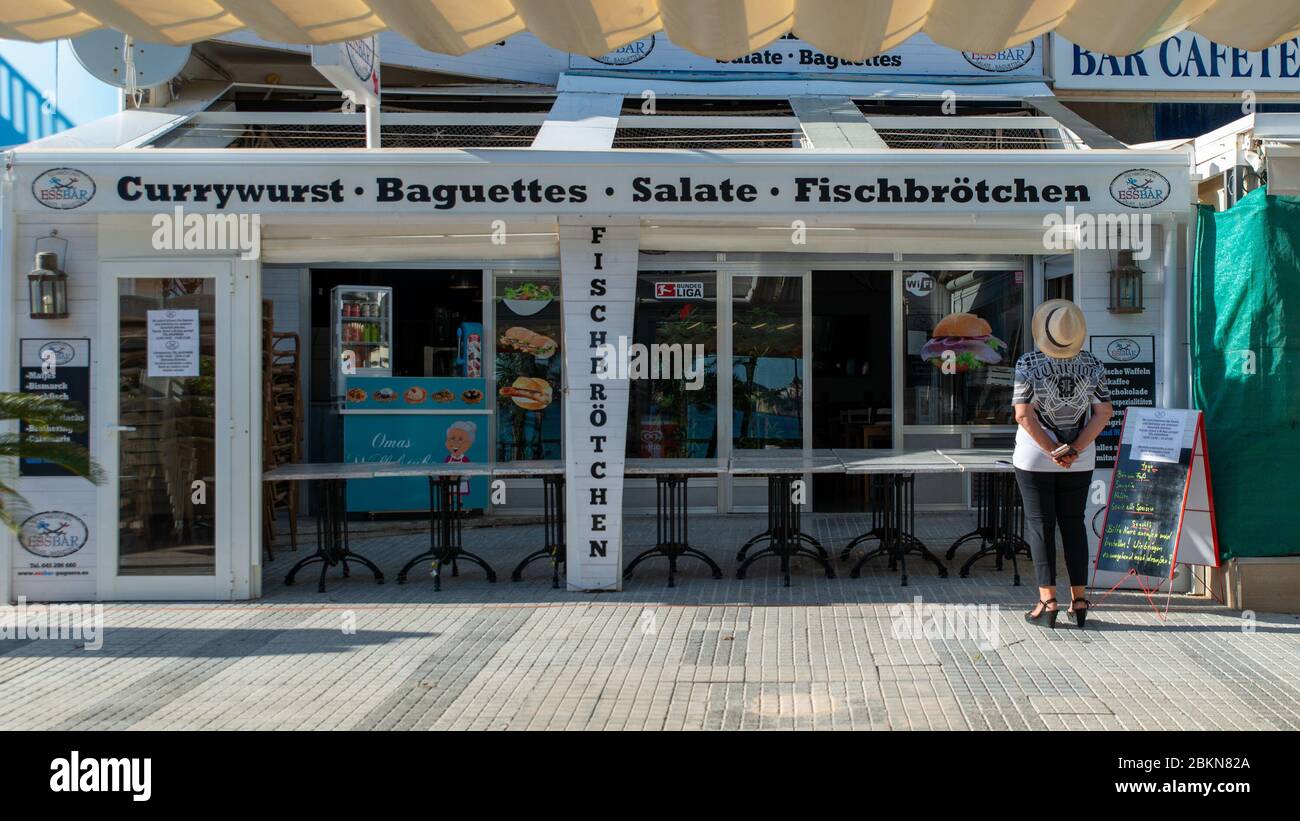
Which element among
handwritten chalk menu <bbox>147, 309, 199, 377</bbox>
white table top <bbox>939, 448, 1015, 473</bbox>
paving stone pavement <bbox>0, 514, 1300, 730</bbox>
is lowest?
paving stone pavement <bbox>0, 514, 1300, 730</bbox>

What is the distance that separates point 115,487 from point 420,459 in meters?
3.88

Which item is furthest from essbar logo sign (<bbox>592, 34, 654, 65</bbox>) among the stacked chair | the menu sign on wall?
the menu sign on wall

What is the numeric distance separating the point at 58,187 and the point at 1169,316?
730 centimetres

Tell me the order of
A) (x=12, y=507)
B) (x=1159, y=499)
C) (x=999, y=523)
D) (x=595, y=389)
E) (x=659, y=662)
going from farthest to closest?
(x=999, y=523) → (x=595, y=389) → (x=12, y=507) → (x=1159, y=499) → (x=659, y=662)

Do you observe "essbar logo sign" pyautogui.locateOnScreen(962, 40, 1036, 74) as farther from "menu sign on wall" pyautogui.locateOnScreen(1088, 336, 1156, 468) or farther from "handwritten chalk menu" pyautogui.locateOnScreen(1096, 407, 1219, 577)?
"handwritten chalk menu" pyautogui.locateOnScreen(1096, 407, 1219, 577)

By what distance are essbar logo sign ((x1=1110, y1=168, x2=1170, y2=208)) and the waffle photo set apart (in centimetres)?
2

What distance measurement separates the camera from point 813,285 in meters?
11.7

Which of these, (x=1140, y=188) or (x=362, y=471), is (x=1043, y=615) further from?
(x=362, y=471)

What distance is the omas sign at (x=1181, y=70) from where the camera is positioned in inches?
452

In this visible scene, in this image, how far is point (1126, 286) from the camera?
749cm

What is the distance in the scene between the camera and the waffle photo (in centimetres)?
445

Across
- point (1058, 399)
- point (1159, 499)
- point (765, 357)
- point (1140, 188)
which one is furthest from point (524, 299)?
point (1159, 499)

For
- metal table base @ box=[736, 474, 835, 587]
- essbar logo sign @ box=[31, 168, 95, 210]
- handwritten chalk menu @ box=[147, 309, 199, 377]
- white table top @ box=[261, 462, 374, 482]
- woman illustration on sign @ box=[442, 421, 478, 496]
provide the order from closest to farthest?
essbar logo sign @ box=[31, 168, 95, 210], handwritten chalk menu @ box=[147, 309, 199, 377], white table top @ box=[261, 462, 374, 482], metal table base @ box=[736, 474, 835, 587], woman illustration on sign @ box=[442, 421, 478, 496]
